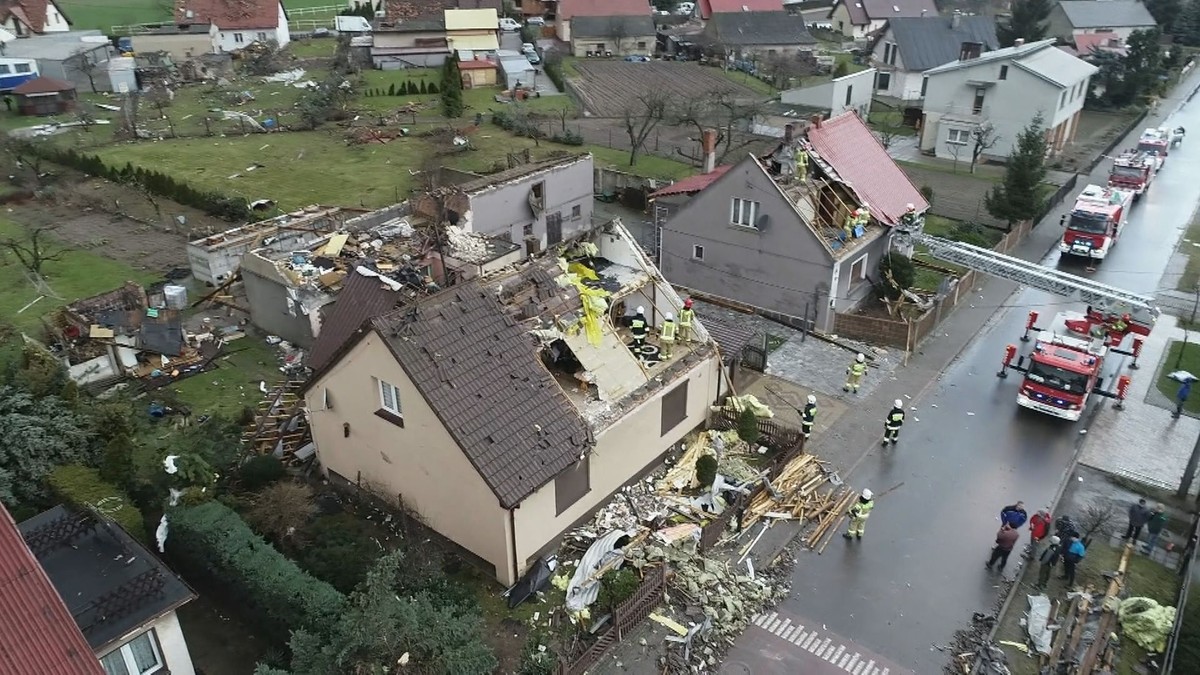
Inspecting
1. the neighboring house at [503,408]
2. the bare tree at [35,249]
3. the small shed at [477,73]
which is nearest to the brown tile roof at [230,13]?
the small shed at [477,73]

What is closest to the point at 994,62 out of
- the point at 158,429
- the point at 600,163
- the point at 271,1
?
the point at 600,163

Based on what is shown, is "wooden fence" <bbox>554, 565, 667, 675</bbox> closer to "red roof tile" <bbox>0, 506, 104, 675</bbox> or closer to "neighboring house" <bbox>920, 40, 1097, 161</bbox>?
"red roof tile" <bbox>0, 506, 104, 675</bbox>

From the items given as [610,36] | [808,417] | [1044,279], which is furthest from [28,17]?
[1044,279]

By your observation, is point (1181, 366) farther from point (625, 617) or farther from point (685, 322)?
point (625, 617)

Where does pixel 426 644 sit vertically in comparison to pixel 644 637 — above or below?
above

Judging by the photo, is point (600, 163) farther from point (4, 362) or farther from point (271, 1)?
point (271, 1)

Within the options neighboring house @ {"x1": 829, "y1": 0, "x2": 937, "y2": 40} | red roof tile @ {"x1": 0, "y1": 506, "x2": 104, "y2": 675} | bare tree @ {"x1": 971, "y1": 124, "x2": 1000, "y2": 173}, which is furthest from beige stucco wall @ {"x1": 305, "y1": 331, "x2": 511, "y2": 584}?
neighboring house @ {"x1": 829, "y1": 0, "x2": 937, "y2": 40}
